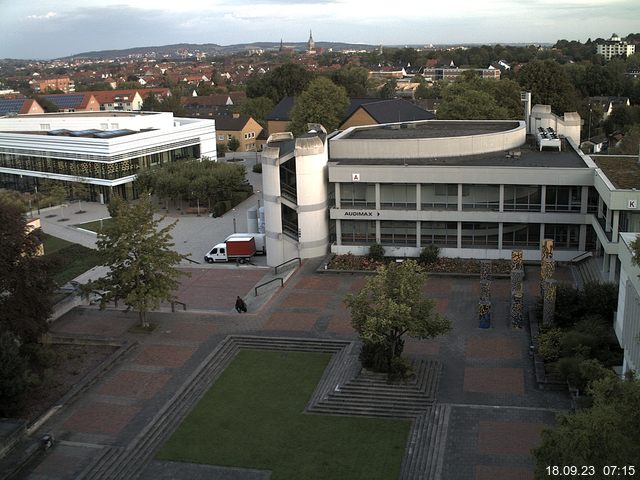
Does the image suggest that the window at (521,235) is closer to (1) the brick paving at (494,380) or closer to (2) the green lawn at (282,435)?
(1) the brick paving at (494,380)

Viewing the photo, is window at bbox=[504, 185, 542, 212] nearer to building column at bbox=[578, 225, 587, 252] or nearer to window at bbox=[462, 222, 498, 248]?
window at bbox=[462, 222, 498, 248]

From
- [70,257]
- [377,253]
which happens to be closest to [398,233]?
[377,253]

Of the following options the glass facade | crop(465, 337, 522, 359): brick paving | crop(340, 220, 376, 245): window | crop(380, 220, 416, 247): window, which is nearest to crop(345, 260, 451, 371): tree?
crop(465, 337, 522, 359): brick paving

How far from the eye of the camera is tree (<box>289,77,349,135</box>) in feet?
231

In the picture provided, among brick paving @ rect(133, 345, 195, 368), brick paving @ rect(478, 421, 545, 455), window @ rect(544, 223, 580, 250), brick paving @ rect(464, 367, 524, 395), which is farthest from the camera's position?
window @ rect(544, 223, 580, 250)

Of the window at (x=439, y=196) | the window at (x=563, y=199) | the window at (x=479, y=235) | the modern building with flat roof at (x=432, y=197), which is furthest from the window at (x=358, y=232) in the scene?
the window at (x=563, y=199)

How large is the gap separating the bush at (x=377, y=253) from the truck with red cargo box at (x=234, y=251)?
6.81m

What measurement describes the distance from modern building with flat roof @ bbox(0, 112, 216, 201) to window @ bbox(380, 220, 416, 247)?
92.7 ft

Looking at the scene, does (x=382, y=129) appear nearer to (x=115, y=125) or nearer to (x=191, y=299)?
(x=191, y=299)

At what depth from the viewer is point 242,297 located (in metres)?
33.7

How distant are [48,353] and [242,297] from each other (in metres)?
10.5

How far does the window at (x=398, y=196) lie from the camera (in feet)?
123

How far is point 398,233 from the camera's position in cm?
3806

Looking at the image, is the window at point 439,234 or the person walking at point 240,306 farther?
the window at point 439,234
